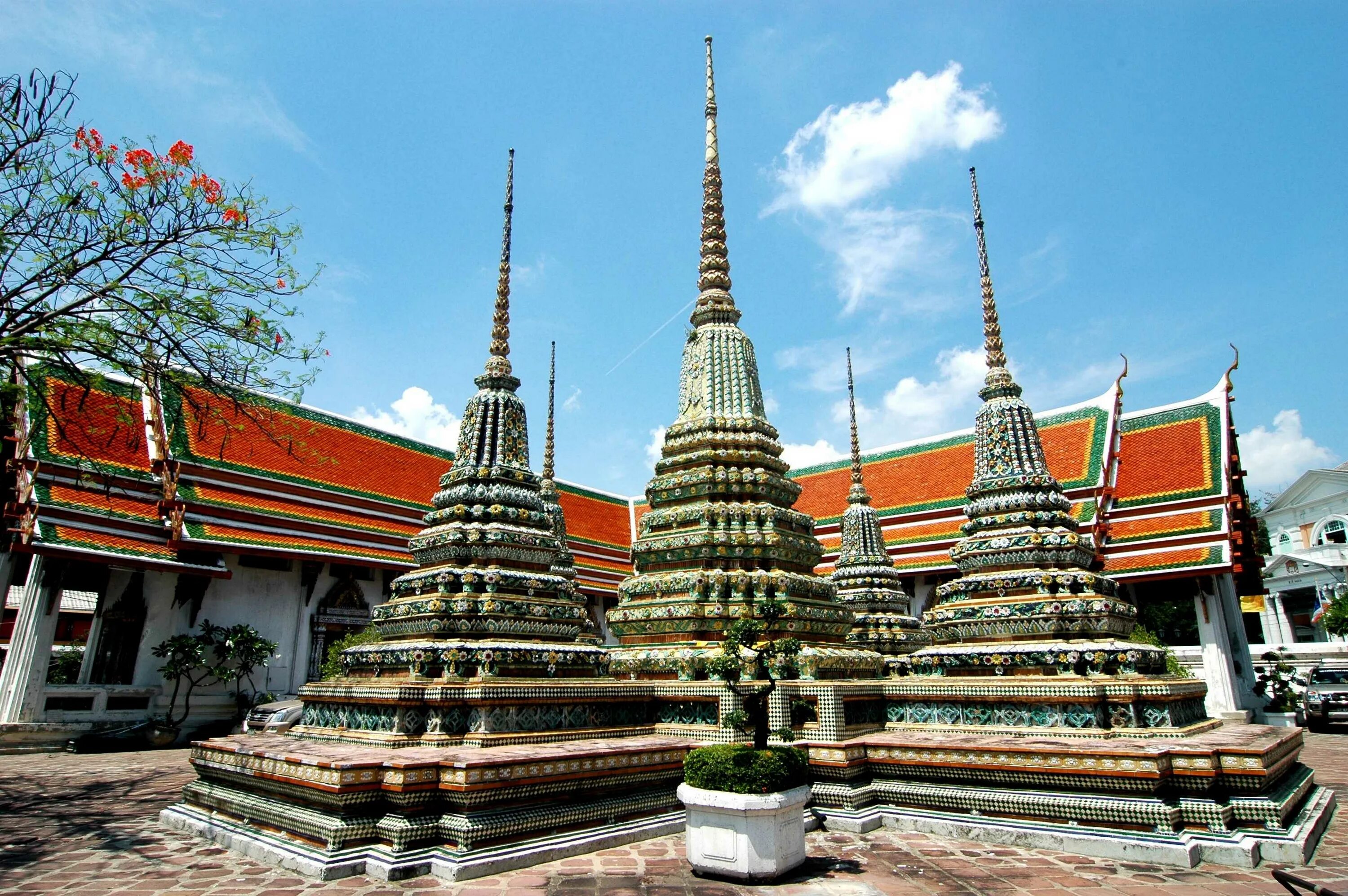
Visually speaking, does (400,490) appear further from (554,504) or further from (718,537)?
(718,537)

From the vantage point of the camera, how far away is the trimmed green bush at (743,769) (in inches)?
226

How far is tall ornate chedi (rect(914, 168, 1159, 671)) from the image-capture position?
935cm

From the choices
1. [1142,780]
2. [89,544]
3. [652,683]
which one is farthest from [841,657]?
[89,544]

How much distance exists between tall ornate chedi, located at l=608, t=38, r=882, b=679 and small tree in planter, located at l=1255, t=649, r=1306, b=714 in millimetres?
18276

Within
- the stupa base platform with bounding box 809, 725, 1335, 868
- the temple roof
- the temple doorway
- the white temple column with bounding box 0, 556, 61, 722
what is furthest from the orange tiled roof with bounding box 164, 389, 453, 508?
the stupa base platform with bounding box 809, 725, 1335, 868

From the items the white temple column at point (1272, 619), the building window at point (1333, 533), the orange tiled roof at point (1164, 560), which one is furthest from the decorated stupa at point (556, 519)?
the building window at point (1333, 533)

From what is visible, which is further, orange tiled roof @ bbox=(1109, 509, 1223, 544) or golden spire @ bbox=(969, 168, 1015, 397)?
orange tiled roof @ bbox=(1109, 509, 1223, 544)

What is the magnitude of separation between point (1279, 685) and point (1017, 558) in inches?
715

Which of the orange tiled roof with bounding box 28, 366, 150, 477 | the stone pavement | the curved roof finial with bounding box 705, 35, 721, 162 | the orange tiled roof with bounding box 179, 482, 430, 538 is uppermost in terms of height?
the curved roof finial with bounding box 705, 35, 721, 162

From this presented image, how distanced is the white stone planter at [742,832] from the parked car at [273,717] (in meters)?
14.3

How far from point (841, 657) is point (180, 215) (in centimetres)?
900

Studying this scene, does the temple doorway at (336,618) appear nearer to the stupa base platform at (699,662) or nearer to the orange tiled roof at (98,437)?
the orange tiled roof at (98,437)

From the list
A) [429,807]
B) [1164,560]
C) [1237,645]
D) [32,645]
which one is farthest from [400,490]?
[1237,645]

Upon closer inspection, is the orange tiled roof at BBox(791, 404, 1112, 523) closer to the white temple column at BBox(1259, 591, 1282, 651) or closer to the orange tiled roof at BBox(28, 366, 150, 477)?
the orange tiled roof at BBox(28, 366, 150, 477)
